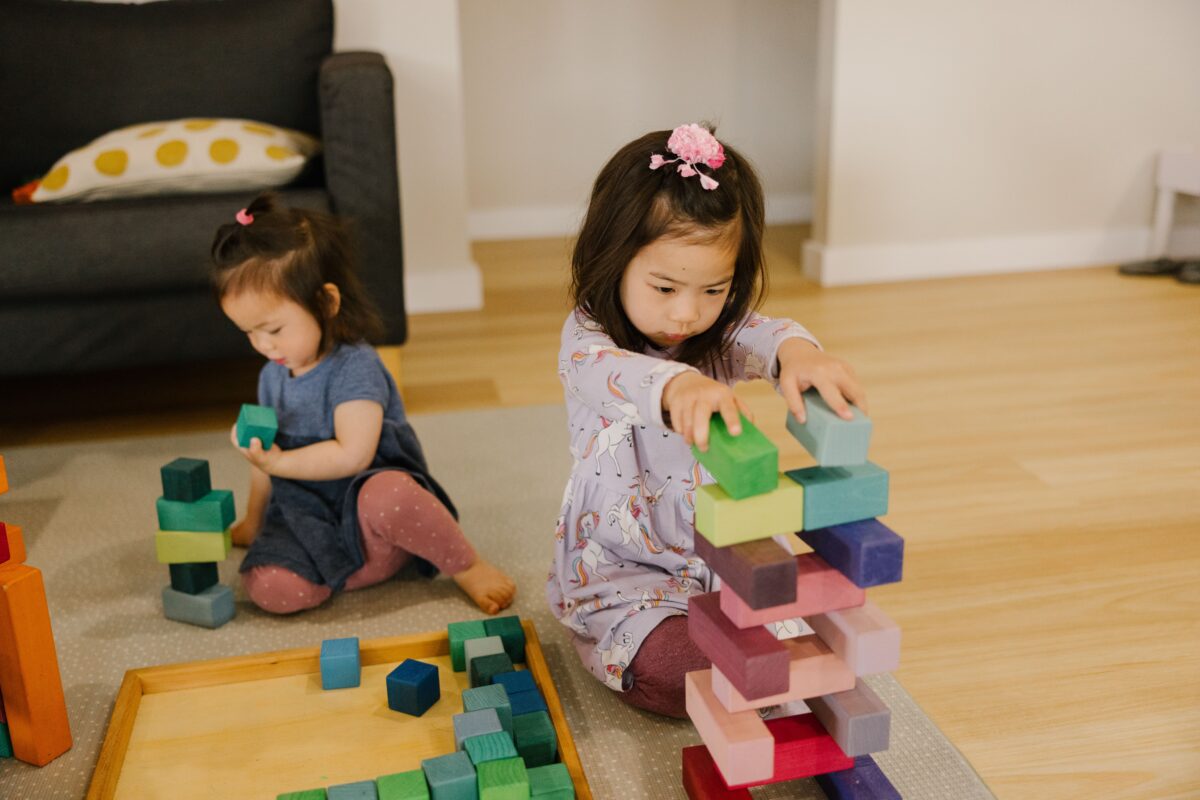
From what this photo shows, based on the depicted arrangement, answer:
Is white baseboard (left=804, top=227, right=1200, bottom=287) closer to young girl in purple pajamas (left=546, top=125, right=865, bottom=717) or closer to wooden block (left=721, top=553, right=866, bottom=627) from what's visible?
young girl in purple pajamas (left=546, top=125, right=865, bottom=717)

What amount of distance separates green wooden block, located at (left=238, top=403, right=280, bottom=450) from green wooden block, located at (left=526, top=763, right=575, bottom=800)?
57 centimetres

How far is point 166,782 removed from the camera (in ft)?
3.70

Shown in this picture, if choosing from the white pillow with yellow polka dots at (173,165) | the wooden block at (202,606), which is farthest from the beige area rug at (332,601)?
the white pillow with yellow polka dots at (173,165)

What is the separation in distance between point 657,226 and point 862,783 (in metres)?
0.55

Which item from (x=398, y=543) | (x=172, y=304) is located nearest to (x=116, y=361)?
(x=172, y=304)

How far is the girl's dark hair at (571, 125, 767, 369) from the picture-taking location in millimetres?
1117

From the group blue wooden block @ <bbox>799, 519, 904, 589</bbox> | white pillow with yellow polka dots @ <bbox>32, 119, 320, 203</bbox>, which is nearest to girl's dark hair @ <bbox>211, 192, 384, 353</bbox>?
white pillow with yellow polka dots @ <bbox>32, 119, 320, 203</bbox>

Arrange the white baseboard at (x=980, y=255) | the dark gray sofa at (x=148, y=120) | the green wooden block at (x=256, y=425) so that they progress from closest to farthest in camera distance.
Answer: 1. the green wooden block at (x=256, y=425)
2. the dark gray sofa at (x=148, y=120)
3. the white baseboard at (x=980, y=255)

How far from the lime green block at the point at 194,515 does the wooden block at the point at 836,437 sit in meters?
0.78

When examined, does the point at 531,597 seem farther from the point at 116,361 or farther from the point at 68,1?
the point at 68,1

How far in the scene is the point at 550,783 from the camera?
1.03 meters

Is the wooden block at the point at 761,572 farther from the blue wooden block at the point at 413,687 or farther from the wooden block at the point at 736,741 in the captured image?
the blue wooden block at the point at 413,687

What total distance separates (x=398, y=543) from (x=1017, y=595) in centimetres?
79

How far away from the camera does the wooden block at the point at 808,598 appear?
3.01 ft
